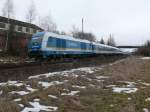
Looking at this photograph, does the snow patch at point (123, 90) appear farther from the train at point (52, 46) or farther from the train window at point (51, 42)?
the train window at point (51, 42)

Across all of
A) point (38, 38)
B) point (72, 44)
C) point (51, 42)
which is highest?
point (38, 38)

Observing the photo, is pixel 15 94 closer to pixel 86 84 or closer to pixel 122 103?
pixel 122 103

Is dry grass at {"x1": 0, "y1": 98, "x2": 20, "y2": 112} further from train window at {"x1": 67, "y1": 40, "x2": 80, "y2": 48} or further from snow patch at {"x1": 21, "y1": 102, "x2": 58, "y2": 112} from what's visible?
train window at {"x1": 67, "y1": 40, "x2": 80, "y2": 48}

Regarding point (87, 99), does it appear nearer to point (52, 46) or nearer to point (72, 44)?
point (52, 46)

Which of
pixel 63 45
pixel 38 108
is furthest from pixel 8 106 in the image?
pixel 63 45

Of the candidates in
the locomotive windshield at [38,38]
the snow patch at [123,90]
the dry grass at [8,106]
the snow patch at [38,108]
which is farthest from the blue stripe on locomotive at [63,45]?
the dry grass at [8,106]

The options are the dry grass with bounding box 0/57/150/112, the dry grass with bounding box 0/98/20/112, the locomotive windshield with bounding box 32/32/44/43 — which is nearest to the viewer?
the dry grass with bounding box 0/98/20/112

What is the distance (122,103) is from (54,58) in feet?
67.2

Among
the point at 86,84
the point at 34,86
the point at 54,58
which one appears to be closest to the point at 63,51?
the point at 54,58

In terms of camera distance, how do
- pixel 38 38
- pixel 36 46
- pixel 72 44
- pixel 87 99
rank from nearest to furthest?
pixel 87 99 < pixel 36 46 < pixel 38 38 < pixel 72 44

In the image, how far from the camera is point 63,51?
32469 mm

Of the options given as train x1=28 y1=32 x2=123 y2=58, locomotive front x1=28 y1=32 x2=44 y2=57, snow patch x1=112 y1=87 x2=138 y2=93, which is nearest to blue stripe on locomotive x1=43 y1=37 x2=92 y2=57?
train x1=28 y1=32 x2=123 y2=58

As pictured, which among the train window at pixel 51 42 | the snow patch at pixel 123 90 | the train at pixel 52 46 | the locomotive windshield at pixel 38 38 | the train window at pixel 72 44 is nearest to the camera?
the snow patch at pixel 123 90

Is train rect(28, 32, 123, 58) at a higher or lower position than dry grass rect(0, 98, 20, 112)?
higher
